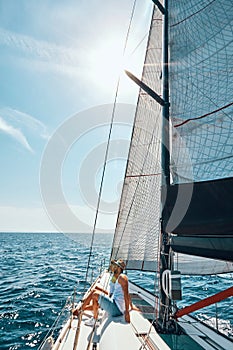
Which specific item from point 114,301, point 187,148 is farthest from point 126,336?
point 187,148

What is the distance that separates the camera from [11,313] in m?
5.69

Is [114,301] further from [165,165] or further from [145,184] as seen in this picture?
[145,184]

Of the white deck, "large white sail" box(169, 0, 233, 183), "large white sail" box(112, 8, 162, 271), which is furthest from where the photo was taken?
"large white sail" box(112, 8, 162, 271)

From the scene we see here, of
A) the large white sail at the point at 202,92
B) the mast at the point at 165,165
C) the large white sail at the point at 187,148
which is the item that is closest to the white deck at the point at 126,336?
the mast at the point at 165,165

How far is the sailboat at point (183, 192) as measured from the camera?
82.8 inches

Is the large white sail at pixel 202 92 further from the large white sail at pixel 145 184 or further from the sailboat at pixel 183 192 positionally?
the large white sail at pixel 145 184

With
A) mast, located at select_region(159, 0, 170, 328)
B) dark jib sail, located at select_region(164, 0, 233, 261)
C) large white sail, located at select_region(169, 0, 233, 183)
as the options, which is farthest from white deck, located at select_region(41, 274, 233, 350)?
large white sail, located at select_region(169, 0, 233, 183)

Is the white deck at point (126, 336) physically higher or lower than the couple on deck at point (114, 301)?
lower

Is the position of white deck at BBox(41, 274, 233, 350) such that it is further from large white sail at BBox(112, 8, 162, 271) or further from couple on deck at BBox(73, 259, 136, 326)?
large white sail at BBox(112, 8, 162, 271)

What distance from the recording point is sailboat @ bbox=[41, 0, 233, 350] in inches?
82.8

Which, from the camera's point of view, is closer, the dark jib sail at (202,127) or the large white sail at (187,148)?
the dark jib sail at (202,127)

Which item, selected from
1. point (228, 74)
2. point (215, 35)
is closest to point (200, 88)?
point (228, 74)

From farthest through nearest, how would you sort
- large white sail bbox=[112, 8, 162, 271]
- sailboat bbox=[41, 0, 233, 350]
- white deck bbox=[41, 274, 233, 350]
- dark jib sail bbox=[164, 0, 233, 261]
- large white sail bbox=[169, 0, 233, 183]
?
1. large white sail bbox=[112, 8, 162, 271]
2. large white sail bbox=[169, 0, 233, 183]
3. white deck bbox=[41, 274, 233, 350]
4. sailboat bbox=[41, 0, 233, 350]
5. dark jib sail bbox=[164, 0, 233, 261]

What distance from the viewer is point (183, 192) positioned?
229cm
